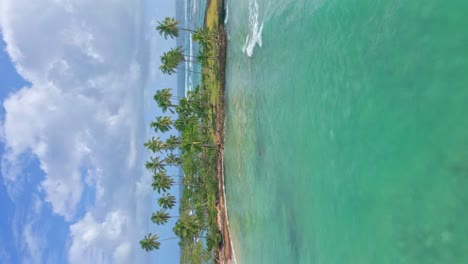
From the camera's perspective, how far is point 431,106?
56.3ft

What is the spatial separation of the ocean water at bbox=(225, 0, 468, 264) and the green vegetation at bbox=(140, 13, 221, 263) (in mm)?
14607

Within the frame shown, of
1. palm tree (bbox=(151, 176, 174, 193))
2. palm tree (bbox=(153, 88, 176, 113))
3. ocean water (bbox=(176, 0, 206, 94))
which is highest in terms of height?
ocean water (bbox=(176, 0, 206, 94))

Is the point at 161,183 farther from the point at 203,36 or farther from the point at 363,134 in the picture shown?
the point at 363,134

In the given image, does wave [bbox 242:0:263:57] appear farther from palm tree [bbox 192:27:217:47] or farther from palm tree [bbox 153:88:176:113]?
palm tree [bbox 153:88:176:113]

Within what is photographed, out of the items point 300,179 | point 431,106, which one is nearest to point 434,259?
point 431,106

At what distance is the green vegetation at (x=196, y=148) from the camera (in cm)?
4956

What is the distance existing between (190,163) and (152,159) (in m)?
5.70

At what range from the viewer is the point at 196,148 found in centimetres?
4894

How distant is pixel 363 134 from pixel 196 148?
3021 centimetres

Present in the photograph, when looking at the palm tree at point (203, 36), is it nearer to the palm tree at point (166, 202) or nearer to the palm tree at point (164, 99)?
the palm tree at point (164, 99)

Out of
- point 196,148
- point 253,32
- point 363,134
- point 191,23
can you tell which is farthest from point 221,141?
point 191,23

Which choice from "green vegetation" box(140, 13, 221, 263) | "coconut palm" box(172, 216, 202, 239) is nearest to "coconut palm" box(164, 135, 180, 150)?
"green vegetation" box(140, 13, 221, 263)

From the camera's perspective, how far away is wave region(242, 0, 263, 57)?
125ft

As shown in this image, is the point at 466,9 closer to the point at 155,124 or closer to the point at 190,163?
the point at 155,124
